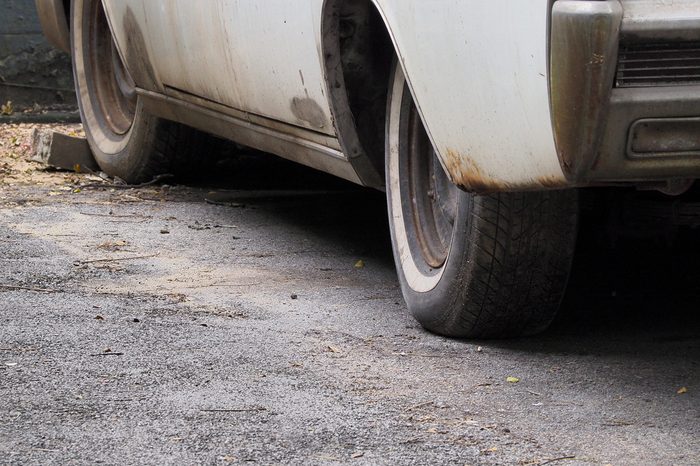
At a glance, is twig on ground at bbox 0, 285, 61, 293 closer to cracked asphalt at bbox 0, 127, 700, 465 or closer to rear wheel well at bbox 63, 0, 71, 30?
cracked asphalt at bbox 0, 127, 700, 465

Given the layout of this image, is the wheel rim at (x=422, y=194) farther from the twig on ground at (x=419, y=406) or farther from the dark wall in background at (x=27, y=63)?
the dark wall in background at (x=27, y=63)

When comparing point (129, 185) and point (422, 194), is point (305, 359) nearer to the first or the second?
point (422, 194)

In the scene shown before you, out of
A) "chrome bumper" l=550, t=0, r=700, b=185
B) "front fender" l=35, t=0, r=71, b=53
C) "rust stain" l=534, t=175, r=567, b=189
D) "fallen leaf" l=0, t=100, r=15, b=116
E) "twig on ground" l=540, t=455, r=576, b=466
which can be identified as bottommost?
"fallen leaf" l=0, t=100, r=15, b=116

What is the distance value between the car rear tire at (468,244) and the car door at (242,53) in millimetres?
311

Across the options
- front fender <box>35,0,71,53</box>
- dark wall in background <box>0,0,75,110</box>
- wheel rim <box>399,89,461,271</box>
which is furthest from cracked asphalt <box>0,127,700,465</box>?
dark wall in background <box>0,0,75,110</box>

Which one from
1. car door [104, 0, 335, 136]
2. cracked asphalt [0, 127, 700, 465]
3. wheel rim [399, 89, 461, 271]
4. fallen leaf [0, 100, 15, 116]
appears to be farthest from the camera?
fallen leaf [0, 100, 15, 116]

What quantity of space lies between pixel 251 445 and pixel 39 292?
1.64m

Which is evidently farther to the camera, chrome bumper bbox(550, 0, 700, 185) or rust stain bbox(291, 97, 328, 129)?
rust stain bbox(291, 97, 328, 129)

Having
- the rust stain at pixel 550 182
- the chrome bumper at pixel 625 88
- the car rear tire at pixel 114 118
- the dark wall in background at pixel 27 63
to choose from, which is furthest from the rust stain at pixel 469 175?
the dark wall in background at pixel 27 63

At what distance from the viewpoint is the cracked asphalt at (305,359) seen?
2762 mm

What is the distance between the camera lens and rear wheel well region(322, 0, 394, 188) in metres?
3.82

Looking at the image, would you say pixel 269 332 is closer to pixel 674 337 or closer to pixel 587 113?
pixel 674 337

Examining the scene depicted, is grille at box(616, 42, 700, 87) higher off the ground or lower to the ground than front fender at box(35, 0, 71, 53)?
higher

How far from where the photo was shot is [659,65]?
2709 millimetres
